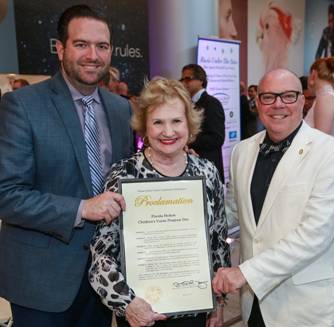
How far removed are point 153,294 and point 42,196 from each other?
0.59 m

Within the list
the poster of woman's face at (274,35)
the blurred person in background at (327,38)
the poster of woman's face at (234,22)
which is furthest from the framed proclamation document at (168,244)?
the blurred person in background at (327,38)

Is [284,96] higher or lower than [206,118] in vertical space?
higher

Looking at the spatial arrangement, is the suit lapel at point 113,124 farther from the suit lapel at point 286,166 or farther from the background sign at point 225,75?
the background sign at point 225,75

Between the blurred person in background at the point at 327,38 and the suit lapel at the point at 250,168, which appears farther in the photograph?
the blurred person in background at the point at 327,38

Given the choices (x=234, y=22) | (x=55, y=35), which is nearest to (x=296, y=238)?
(x=55, y=35)

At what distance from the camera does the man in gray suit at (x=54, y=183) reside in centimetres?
165

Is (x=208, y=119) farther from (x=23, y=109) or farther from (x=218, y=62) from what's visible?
(x=23, y=109)

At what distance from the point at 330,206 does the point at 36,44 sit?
5002 mm

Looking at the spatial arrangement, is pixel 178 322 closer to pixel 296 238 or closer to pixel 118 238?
pixel 118 238

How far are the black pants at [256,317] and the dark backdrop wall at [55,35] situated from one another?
4.74 metres

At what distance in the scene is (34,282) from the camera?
5.84 feet

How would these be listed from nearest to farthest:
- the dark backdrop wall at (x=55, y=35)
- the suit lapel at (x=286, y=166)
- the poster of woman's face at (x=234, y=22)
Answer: the suit lapel at (x=286, y=166) → the dark backdrop wall at (x=55, y=35) → the poster of woman's face at (x=234, y=22)

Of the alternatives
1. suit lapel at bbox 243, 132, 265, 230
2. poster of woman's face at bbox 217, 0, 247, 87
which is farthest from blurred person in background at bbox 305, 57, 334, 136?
poster of woman's face at bbox 217, 0, 247, 87

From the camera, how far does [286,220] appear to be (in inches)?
67.8
